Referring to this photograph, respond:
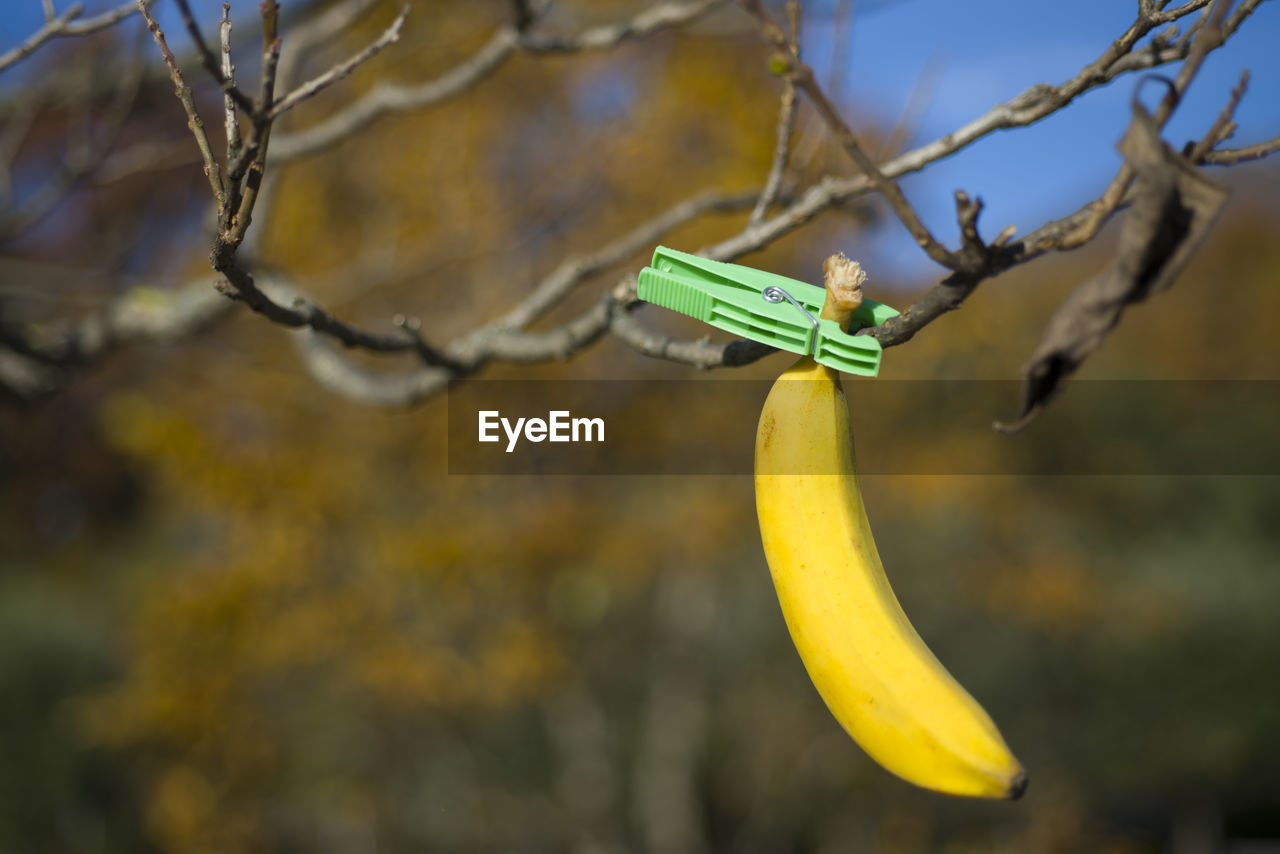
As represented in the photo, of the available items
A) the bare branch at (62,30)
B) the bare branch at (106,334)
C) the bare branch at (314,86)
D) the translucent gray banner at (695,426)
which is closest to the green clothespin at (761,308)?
the bare branch at (314,86)

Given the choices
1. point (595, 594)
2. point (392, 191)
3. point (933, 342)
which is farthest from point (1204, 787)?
→ point (392, 191)

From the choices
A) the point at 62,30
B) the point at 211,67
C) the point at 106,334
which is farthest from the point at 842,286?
the point at 106,334

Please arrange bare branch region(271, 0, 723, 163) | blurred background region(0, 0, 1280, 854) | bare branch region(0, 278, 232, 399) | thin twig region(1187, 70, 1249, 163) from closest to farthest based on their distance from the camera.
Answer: thin twig region(1187, 70, 1249, 163) → bare branch region(271, 0, 723, 163) → bare branch region(0, 278, 232, 399) → blurred background region(0, 0, 1280, 854)

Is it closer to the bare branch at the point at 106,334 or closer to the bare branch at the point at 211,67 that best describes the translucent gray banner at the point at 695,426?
the bare branch at the point at 106,334

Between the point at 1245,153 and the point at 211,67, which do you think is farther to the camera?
the point at 211,67

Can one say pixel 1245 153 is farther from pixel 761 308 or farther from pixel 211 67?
pixel 211 67

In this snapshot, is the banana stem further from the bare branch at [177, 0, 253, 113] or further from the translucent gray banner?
the translucent gray banner

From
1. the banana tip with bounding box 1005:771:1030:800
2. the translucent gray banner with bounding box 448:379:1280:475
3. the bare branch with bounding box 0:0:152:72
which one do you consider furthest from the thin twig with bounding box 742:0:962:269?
the translucent gray banner with bounding box 448:379:1280:475
